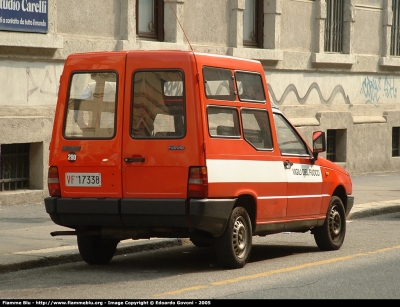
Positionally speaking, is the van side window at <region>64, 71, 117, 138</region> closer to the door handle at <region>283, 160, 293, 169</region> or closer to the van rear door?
the van rear door

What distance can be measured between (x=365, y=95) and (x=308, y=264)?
1630 cm

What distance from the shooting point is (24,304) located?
8164 mm

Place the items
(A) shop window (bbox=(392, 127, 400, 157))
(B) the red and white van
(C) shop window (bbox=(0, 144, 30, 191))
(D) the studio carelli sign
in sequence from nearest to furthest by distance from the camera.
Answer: (B) the red and white van
(D) the studio carelli sign
(C) shop window (bbox=(0, 144, 30, 191))
(A) shop window (bbox=(392, 127, 400, 157))

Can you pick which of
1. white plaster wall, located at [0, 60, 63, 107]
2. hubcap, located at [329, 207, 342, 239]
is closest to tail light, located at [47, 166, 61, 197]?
hubcap, located at [329, 207, 342, 239]

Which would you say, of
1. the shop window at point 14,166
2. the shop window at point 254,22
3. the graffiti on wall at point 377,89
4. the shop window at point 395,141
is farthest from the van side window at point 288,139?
the shop window at point 395,141

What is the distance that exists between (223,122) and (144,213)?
1.30 metres

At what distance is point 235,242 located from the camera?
1058cm

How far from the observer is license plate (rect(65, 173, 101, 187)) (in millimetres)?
10406

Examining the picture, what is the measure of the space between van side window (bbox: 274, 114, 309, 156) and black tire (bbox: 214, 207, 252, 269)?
3.94 feet

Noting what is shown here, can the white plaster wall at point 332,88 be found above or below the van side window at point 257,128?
above

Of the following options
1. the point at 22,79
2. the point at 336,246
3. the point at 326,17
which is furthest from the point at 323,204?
the point at 326,17

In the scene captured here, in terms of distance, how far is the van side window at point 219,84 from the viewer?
10367 mm

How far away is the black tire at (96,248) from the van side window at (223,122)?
1.86 m

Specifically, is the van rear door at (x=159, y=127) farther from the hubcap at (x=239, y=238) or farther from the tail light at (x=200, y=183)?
the hubcap at (x=239, y=238)
